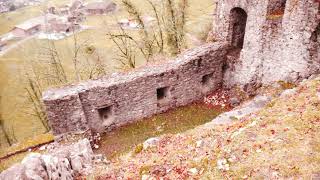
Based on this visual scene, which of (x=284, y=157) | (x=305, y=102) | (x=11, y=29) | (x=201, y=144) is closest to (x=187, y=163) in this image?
(x=201, y=144)

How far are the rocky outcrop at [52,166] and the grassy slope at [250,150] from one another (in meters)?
0.76

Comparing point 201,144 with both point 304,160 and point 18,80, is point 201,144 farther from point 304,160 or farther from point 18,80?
point 18,80

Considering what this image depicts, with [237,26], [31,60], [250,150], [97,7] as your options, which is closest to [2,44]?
[97,7]

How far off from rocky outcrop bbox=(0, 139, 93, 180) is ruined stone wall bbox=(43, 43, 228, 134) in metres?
4.37

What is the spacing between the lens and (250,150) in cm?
1012

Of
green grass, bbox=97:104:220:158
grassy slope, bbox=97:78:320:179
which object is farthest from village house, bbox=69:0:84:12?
grassy slope, bbox=97:78:320:179

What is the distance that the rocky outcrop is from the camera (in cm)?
963

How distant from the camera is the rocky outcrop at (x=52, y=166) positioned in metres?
9.63

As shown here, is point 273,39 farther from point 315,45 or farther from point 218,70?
point 218,70

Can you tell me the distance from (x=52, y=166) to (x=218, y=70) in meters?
12.1

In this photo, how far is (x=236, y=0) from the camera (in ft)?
59.2

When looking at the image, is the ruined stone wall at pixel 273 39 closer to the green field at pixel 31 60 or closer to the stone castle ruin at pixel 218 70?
the stone castle ruin at pixel 218 70

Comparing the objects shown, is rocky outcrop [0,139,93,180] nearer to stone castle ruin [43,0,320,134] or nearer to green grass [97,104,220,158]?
green grass [97,104,220,158]

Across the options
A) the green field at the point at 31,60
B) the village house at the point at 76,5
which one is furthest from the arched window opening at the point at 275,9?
the village house at the point at 76,5
